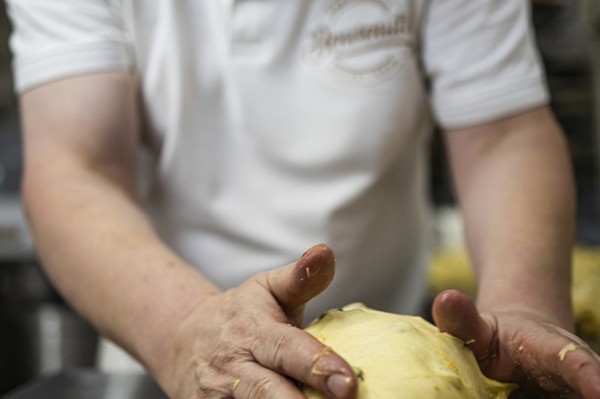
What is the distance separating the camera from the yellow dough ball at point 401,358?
0.78m

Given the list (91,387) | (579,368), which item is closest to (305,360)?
(579,368)

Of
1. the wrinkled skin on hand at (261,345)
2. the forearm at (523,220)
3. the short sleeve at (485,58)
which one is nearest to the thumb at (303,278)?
the wrinkled skin on hand at (261,345)

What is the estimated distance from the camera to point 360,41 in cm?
139

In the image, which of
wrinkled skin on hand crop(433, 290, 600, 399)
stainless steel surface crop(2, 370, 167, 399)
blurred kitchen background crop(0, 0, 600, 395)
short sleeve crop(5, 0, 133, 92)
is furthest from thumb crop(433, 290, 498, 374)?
blurred kitchen background crop(0, 0, 600, 395)

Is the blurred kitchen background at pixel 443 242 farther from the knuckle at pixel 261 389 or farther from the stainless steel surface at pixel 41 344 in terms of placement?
the knuckle at pixel 261 389

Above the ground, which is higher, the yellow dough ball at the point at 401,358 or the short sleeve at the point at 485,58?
the short sleeve at the point at 485,58

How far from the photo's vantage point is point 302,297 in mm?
844

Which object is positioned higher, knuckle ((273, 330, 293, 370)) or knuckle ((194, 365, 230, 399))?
knuckle ((273, 330, 293, 370))

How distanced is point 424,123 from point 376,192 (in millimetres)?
202

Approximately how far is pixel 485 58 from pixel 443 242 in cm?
206

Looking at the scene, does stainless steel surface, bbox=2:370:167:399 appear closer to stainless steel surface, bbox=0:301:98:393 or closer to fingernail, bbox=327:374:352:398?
fingernail, bbox=327:374:352:398

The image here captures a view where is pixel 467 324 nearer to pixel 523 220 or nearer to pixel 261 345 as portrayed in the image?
pixel 261 345

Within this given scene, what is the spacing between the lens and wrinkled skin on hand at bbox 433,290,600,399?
802 millimetres

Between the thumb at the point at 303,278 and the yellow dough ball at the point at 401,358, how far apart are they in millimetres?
70
